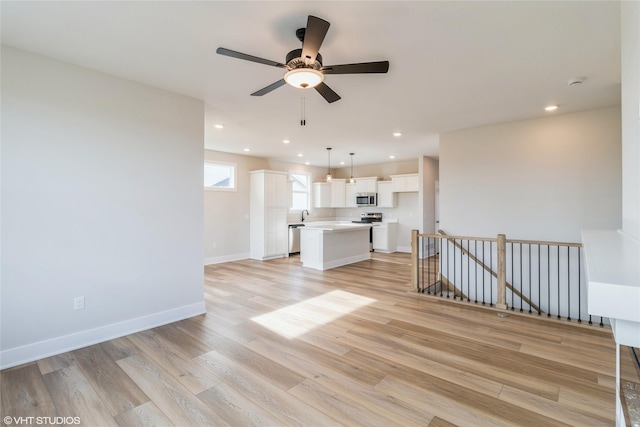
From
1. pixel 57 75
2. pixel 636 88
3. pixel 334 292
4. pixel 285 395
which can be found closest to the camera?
pixel 636 88

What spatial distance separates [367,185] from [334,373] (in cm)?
728

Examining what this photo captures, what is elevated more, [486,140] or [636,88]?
[486,140]

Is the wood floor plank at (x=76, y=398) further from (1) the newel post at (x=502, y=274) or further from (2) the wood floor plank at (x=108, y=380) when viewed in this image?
(1) the newel post at (x=502, y=274)

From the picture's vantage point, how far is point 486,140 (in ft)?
15.9

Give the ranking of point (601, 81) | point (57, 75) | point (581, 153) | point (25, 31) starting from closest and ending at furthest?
point (25, 31)
point (57, 75)
point (601, 81)
point (581, 153)

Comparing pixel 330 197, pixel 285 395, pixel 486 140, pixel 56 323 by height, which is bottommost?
pixel 285 395

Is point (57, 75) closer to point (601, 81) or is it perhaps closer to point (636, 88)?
point (636, 88)

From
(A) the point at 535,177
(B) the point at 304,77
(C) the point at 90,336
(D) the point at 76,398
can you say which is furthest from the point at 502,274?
(C) the point at 90,336

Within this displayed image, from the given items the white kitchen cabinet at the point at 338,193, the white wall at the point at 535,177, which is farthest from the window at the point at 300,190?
the white wall at the point at 535,177

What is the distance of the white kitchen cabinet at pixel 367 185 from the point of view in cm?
911

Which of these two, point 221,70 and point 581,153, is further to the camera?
point 581,153

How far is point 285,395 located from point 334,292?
2522mm

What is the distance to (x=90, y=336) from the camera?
9.50 ft

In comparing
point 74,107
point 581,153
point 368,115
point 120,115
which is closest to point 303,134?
point 368,115
